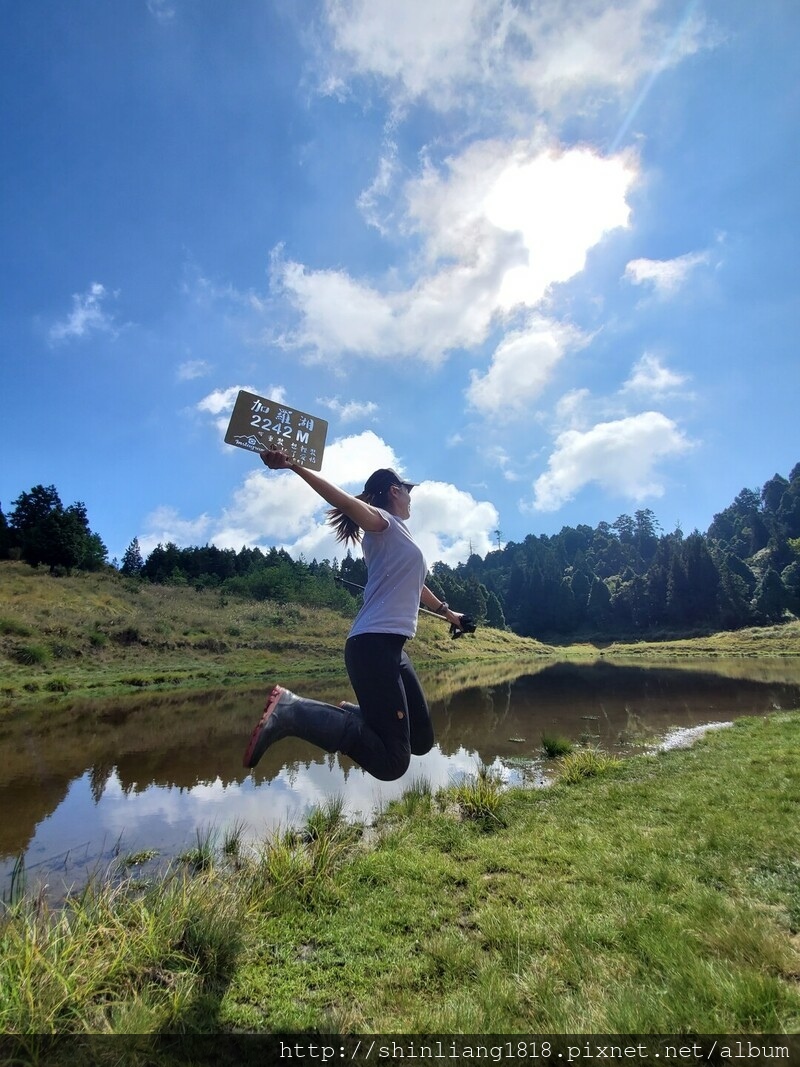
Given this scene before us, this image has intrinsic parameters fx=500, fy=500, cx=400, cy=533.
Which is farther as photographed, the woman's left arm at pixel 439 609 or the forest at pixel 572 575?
the forest at pixel 572 575

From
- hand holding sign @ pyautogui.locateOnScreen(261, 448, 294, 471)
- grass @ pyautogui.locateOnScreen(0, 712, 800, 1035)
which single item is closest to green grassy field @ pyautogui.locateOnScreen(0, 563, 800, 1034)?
grass @ pyautogui.locateOnScreen(0, 712, 800, 1035)

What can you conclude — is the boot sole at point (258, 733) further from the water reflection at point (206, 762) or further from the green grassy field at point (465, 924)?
the water reflection at point (206, 762)

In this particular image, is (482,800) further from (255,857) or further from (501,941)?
(501,941)

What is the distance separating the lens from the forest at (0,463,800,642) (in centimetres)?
5366

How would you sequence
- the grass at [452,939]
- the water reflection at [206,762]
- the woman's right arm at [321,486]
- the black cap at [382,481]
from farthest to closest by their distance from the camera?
the water reflection at [206,762] < the black cap at [382,481] < the woman's right arm at [321,486] < the grass at [452,939]

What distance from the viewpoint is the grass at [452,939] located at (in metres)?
2.54

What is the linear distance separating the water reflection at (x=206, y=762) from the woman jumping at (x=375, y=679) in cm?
426

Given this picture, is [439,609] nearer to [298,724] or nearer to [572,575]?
[298,724]

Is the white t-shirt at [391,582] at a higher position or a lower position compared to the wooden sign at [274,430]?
lower

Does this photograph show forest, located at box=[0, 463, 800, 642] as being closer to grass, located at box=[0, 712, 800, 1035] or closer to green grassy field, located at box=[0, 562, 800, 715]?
green grassy field, located at box=[0, 562, 800, 715]

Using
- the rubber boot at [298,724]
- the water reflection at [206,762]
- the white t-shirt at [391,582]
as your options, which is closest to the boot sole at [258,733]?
the rubber boot at [298,724]

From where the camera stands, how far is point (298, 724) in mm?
3242

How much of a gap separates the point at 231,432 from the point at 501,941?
3873 mm

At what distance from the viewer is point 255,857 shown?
19.9ft
